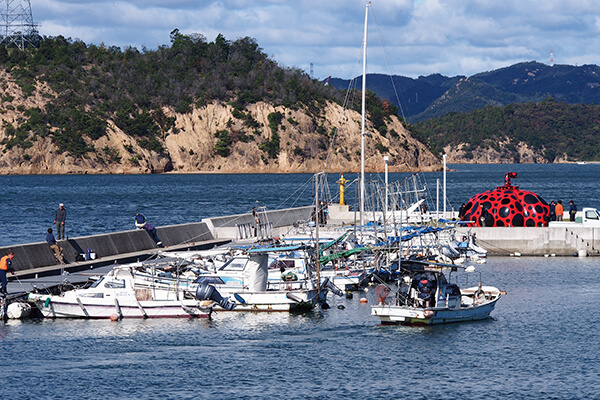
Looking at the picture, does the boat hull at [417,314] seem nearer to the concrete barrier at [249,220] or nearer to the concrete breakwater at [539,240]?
the concrete barrier at [249,220]

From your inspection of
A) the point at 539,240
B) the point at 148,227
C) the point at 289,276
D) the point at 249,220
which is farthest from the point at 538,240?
the point at 148,227

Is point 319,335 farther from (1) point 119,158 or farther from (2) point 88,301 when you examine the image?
(1) point 119,158

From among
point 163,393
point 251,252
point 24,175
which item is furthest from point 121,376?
point 24,175

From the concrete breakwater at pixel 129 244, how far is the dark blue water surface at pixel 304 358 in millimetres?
5426

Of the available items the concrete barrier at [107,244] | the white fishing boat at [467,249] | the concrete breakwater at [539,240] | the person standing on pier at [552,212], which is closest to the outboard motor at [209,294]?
the concrete barrier at [107,244]

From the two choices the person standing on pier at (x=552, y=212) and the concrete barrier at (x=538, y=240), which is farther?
the person standing on pier at (x=552, y=212)

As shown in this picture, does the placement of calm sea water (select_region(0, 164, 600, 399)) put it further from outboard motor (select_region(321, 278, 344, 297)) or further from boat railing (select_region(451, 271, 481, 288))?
boat railing (select_region(451, 271, 481, 288))

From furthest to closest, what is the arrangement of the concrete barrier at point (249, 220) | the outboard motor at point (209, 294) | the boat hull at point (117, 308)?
the concrete barrier at point (249, 220) < the outboard motor at point (209, 294) < the boat hull at point (117, 308)

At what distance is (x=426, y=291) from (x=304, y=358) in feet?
20.9

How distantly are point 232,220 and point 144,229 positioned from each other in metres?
8.42

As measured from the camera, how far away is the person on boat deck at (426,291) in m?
31.6

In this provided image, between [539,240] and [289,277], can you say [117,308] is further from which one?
[539,240]

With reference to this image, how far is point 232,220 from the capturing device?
50.7 meters

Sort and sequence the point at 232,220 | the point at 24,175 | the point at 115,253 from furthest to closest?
the point at 24,175
the point at 232,220
the point at 115,253
